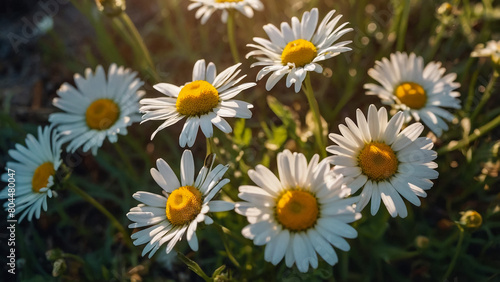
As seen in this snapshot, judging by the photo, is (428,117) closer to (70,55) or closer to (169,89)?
(169,89)

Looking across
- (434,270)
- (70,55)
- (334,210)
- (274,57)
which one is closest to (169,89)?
(274,57)

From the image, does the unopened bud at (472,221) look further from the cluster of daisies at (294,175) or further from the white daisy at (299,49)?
the white daisy at (299,49)

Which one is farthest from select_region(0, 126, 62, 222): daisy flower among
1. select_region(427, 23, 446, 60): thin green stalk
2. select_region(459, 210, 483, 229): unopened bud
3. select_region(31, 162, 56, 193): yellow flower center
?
select_region(427, 23, 446, 60): thin green stalk

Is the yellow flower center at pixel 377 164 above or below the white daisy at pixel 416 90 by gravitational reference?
below
